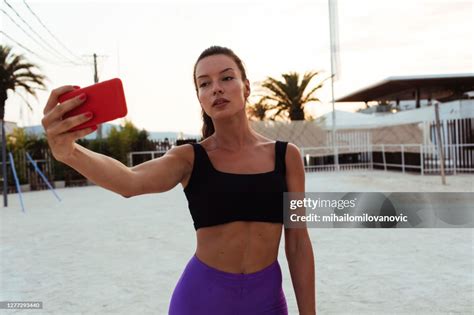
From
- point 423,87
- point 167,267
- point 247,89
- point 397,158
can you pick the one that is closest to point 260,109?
point 423,87

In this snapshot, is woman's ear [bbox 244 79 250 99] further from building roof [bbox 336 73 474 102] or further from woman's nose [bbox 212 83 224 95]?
building roof [bbox 336 73 474 102]

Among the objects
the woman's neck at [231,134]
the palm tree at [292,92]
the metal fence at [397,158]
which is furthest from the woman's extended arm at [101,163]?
the palm tree at [292,92]

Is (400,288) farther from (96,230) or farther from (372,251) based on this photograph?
(96,230)

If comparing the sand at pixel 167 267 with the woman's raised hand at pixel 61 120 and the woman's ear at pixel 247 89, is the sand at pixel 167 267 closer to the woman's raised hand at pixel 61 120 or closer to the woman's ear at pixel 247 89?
the woman's ear at pixel 247 89

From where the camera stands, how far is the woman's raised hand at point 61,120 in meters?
0.99

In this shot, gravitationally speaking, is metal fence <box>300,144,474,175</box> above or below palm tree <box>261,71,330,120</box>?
below

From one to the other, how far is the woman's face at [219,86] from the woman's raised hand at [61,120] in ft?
1.60

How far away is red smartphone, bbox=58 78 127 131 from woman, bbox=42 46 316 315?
13.2 inches

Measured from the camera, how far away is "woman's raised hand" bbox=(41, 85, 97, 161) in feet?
3.25

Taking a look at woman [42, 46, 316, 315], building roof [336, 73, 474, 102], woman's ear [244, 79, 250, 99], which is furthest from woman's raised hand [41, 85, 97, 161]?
building roof [336, 73, 474, 102]

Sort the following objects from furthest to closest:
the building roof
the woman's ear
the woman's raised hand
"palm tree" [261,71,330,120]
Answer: "palm tree" [261,71,330,120]
the building roof
the woman's ear
the woman's raised hand

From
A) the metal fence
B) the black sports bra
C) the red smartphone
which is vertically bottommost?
the metal fence

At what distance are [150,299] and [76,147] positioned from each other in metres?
3.41

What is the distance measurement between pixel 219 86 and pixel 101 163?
435 millimetres
